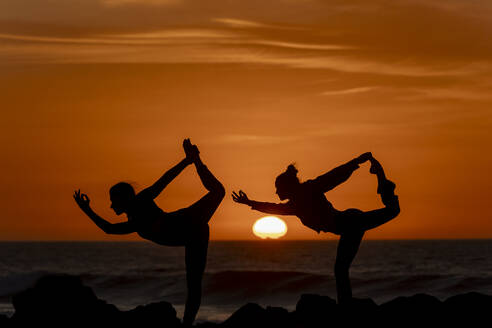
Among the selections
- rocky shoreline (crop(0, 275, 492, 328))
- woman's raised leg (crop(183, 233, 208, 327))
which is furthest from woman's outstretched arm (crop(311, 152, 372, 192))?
woman's raised leg (crop(183, 233, 208, 327))

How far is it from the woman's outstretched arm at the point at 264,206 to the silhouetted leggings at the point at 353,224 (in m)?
0.61

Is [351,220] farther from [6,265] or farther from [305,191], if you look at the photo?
[6,265]

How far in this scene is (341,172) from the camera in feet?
34.8

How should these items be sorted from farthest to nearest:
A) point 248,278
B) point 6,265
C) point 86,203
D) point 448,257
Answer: point 448,257 < point 6,265 < point 248,278 < point 86,203

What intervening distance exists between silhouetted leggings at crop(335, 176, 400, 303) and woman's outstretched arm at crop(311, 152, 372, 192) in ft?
1.13

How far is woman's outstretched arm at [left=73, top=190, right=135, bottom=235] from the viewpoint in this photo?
10.5m

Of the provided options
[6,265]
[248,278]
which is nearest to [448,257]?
[6,265]

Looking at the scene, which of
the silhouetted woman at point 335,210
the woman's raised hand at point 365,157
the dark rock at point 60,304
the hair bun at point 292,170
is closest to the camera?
the woman's raised hand at point 365,157

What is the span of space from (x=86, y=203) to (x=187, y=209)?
1.19m

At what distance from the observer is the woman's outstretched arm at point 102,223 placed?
10.5 metres

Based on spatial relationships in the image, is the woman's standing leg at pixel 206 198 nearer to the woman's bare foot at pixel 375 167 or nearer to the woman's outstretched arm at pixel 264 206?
the woman's outstretched arm at pixel 264 206

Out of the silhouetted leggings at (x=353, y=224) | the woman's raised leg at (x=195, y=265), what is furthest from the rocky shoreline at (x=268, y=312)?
the woman's raised leg at (x=195, y=265)

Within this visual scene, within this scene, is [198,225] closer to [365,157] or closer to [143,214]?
[143,214]

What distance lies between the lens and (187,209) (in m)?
10.9
